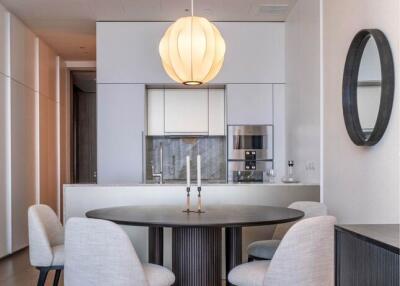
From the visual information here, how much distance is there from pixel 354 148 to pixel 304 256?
1413 mm

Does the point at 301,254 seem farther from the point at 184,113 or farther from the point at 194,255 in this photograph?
the point at 184,113

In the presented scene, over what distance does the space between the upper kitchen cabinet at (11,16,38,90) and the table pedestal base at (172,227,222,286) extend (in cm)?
410

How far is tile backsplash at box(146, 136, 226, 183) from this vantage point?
22.7 feet

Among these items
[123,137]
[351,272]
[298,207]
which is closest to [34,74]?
[123,137]

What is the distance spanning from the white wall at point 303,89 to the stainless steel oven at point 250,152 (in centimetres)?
29

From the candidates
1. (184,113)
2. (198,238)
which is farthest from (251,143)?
(198,238)

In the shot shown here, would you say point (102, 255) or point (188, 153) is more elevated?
point (188, 153)

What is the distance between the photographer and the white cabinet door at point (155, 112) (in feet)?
21.7

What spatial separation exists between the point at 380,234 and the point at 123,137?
482 cm

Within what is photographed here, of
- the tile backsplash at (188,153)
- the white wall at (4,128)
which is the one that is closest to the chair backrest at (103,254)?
the white wall at (4,128)

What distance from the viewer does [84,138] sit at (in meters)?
11.1

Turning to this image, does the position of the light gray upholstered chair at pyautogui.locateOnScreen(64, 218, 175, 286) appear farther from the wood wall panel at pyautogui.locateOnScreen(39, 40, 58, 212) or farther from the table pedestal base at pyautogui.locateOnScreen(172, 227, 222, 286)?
the wood wall panel at pyautogui.locateOnScreen(39, 40, 58, 212)

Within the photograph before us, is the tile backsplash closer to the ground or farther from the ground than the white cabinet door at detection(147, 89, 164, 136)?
closer to the ground

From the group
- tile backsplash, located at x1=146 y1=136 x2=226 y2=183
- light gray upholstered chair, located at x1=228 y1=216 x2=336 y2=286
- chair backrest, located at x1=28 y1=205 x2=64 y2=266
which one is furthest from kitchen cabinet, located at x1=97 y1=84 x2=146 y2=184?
light gray upholstered chair, located at x1=228 y1=216 x2=336 y2=286
